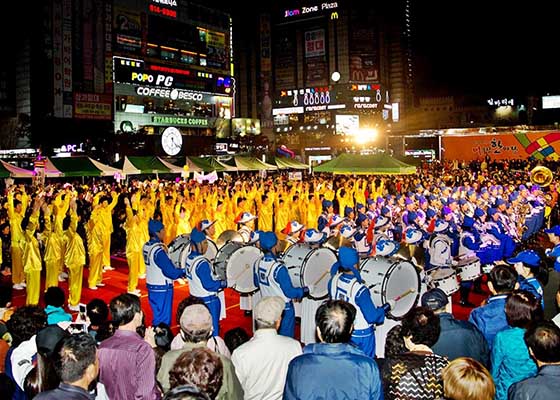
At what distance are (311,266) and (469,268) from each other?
332cm

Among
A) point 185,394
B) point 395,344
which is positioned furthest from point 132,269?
point 185,394

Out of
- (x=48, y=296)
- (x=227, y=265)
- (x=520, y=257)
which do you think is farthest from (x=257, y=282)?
(x=520, y=257)

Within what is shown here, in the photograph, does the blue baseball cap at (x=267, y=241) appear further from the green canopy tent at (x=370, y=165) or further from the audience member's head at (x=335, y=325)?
the green canopy tent at (x=370, y=165)

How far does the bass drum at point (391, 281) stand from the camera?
5.96 metres

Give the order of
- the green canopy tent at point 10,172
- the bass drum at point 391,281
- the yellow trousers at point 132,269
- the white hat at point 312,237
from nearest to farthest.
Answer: the bass drum at point 391,281 → the white hat at point 312,237 → the yellow trousers at point 132,269 → the green canopy tent at point 10,172

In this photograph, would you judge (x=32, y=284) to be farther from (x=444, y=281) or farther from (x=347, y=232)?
(x=444, y=281)

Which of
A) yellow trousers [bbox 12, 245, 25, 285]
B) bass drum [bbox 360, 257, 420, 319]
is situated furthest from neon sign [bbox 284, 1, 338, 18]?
bass drum [bbox 360, 257, 420, 319]

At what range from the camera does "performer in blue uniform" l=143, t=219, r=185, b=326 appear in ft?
23.3

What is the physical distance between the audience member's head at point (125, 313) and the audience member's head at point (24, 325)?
0.59 metres

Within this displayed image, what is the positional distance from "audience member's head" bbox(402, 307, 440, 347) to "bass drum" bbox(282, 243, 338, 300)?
3.29 meters

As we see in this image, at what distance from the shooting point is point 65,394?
2691 millimetres

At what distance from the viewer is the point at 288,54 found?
6644 cm

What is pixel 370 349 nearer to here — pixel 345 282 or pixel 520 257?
pixel 345 282

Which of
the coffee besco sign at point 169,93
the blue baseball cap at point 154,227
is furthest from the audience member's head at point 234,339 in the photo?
the coffee besco sign at point 169,93
